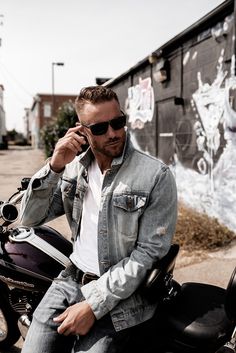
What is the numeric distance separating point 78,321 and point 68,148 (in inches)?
33.6

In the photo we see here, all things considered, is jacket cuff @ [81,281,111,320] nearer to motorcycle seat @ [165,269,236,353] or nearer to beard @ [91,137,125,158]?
motorcycle seat @ [165,269,236,353]

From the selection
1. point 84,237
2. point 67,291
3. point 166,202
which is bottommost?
point 67,291

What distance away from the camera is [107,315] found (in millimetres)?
2006

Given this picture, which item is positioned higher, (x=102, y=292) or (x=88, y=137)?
(x=88, y=137)

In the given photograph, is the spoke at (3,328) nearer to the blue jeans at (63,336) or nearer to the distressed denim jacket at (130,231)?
the blue jeans at (63,336)

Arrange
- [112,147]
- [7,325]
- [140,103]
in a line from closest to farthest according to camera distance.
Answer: [112,147]
[7,325]
[140,103]

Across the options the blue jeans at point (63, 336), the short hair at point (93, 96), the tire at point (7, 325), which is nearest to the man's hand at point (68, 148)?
the short hair at point (93, 96)

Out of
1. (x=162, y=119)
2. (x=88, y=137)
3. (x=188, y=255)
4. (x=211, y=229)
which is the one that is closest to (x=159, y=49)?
(x=162, y=119)

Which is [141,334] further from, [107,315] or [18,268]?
[18,268]

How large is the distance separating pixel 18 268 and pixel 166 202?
1125mm

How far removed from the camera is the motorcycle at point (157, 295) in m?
1.84

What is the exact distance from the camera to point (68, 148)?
215 centimetres

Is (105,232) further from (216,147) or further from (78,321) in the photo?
(216,147)

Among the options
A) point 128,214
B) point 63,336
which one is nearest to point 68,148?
point 128,214
